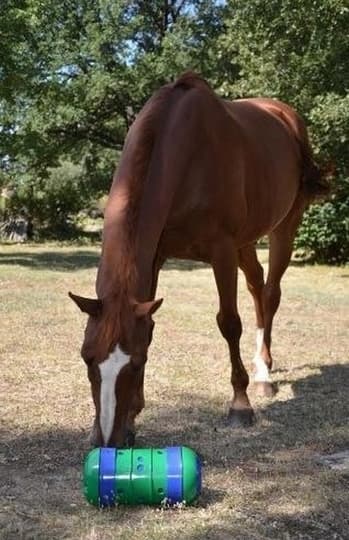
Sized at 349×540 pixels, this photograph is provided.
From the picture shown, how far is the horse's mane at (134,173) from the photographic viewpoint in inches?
115

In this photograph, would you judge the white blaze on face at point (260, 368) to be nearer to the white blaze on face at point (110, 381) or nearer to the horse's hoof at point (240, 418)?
the horse's hoof at point (240, 418)

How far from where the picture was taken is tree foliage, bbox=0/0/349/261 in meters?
12.5

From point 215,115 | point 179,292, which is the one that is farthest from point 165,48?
point 215,115

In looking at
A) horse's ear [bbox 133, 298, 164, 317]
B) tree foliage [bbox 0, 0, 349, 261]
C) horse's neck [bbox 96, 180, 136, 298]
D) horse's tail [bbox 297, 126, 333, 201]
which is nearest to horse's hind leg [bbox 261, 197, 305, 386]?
horse's tail [bbox 297, 126, 333, 201]

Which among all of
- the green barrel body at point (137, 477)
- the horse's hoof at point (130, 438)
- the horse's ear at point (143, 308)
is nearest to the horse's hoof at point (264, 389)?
the horse's hoof at point (130, 438)

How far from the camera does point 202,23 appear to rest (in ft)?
69.2

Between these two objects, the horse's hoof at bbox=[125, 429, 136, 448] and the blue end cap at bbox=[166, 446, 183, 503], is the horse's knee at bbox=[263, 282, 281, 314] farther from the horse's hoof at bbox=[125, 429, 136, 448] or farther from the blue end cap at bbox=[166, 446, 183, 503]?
the blue end cap at bbox=[166, 446, 183, 503]

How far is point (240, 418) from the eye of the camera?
3994 millimetres

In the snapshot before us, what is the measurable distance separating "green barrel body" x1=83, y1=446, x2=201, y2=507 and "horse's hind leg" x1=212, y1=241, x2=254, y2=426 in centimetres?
128

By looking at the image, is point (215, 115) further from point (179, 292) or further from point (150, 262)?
point (179, 292)

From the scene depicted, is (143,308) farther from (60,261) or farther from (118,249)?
(60,261)

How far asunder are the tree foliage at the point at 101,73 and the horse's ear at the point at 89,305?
9256 mm

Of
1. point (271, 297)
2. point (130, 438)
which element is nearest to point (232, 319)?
point (130, 438)

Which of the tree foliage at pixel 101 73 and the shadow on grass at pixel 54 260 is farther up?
the tree foliage at pixel 101 73
